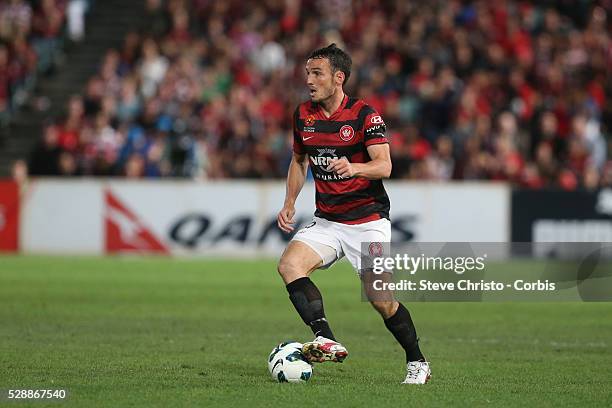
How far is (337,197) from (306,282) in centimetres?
69

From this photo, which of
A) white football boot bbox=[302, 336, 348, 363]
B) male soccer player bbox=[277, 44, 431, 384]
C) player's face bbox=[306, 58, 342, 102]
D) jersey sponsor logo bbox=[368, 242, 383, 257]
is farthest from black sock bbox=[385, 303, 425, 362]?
player's face bbox=[306, 58, 342, 102]

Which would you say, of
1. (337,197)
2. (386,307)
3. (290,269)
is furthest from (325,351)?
(337,197)

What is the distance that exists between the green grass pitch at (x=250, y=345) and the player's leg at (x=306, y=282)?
43 centimetres

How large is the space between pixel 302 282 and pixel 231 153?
605 inches

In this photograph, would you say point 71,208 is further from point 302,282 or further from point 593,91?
point 302,282

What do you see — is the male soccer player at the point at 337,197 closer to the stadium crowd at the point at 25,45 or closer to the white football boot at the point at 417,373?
the white football boot at the point at 417,373

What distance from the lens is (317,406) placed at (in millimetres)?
7719

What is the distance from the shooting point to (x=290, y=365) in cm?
873

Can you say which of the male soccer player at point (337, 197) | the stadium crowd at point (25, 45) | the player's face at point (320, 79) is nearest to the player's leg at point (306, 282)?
the male soccer player at point (337, 197)

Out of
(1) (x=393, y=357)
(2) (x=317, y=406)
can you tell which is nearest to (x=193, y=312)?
(1) (x=393, y=357)

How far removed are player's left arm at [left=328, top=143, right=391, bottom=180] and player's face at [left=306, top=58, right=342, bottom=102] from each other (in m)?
0.53

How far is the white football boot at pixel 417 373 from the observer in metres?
8.73

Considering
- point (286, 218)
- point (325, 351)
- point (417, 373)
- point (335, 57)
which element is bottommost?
point (417, 373)

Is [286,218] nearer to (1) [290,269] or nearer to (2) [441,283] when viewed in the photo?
(1) [290,269]
